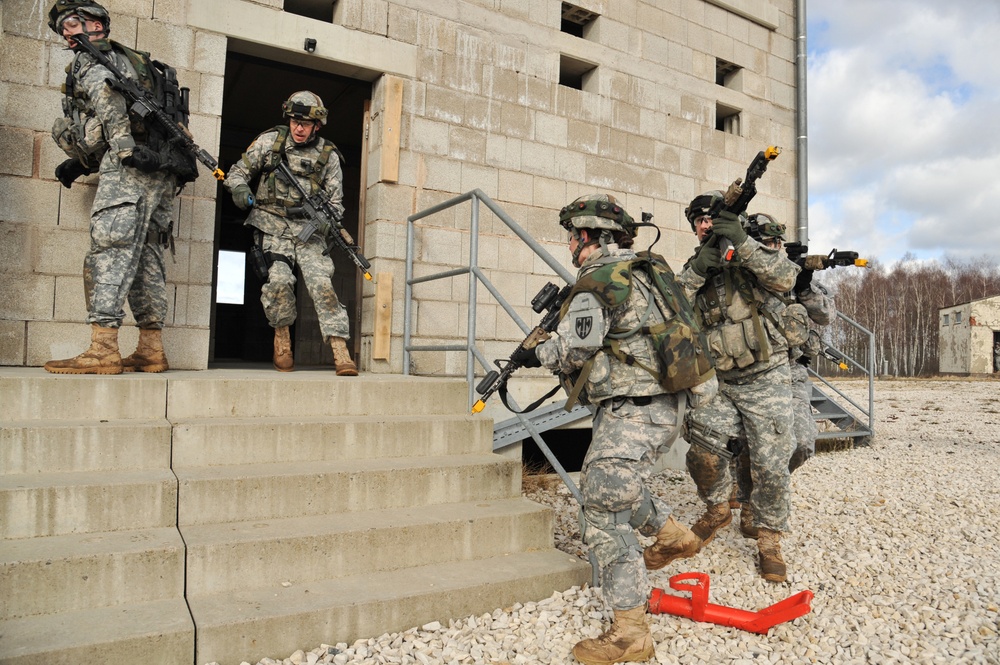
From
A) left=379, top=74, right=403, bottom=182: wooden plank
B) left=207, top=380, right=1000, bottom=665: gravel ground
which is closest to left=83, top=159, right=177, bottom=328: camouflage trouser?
left=379, top=74, right=403, bottom=182: wooden plank

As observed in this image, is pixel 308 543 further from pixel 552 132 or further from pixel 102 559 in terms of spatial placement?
pixel 552 132

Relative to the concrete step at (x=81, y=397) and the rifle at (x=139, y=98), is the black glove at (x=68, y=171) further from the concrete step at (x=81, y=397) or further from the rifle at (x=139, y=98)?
the concrete step at (x=81, y=397)

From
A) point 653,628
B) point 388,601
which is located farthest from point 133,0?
point 653,628

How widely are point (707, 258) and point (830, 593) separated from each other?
167 centimetres

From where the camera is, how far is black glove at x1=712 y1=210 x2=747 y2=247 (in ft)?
10.6

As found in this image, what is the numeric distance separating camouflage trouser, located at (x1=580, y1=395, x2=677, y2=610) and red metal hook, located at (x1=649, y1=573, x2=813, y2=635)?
303mm

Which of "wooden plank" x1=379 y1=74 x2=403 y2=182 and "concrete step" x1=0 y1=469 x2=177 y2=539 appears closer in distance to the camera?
"concrete step" x1=0 y1=469 x2=177 y2=539

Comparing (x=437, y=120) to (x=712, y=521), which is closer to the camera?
(x=712, y=521)

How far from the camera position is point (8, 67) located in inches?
152

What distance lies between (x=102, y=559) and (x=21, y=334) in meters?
2.32

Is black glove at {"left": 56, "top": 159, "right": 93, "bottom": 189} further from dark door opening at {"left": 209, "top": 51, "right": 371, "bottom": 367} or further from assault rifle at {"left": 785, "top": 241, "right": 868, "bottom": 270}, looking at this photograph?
assault rifle at {"left": 785, "top": 241, "right": 868, "bottom": 270}

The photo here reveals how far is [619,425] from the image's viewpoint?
252 centimetres

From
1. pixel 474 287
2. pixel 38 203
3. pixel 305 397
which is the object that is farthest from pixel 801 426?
pixel 38 203

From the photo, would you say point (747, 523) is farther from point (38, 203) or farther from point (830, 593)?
point (38, 203)
